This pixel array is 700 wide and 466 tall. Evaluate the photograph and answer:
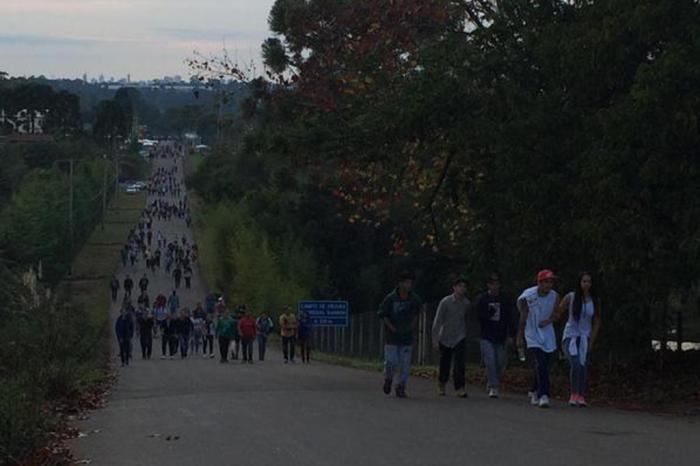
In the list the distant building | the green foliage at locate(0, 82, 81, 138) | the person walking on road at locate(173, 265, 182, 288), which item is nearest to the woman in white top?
the person walking on road at locate(173, 265, 182, 288)

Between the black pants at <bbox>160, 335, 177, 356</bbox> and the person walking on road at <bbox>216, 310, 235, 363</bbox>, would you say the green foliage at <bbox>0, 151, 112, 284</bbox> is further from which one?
the person walking on road at <bbox>216, 310, 235, 363</bbox>

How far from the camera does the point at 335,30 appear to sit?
29594 mm

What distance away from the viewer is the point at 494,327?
17.3 meters

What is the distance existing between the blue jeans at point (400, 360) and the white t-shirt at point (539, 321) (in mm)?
1836

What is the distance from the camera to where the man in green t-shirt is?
1727cm

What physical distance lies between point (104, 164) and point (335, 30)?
108 meters

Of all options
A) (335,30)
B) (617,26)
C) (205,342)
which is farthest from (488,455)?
(205,342)

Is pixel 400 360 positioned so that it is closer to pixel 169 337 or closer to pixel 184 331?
pixel 184 331

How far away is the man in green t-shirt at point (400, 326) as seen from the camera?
17.3 m

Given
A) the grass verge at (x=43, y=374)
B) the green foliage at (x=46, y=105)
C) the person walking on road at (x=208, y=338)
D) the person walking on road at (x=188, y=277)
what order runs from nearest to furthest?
the grass verge at (x=43, y=374) → the person walking on road at (x=208, y=338) → the person walking on road at (x=188, y=277) → the green foliage at (x=46, y=105)

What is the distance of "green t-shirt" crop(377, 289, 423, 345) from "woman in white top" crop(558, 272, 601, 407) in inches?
90.5

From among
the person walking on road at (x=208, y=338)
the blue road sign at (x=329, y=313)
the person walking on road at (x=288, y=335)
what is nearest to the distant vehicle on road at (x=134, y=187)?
the person walking on road at (x=208, y=338)

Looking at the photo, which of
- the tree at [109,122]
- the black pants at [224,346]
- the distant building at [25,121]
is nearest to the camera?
the black pants at [224,346]

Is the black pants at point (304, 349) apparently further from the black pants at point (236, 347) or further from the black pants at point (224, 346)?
the black pants at point (224, 346)
